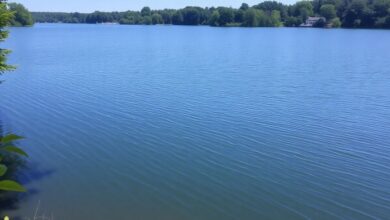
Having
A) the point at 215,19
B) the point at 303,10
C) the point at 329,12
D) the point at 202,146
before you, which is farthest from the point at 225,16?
the point at 202,146

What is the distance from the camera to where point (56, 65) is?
1625 inches

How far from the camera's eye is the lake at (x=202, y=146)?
11938 millimetres

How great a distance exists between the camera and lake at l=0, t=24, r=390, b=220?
1194 centimetres

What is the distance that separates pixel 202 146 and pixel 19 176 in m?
6.99

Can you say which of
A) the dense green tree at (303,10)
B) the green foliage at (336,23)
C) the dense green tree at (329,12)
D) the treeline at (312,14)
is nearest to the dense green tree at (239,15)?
the treeline at (312,14)

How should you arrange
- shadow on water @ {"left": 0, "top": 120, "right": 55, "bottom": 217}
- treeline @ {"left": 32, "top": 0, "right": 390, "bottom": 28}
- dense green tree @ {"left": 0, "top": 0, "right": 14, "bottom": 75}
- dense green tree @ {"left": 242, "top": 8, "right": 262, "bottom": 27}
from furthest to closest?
dense green tree @ {"left": 242, "top": 8, "right": 262, "bottom": 27} → treeline @ {"left": 32, "top": 0, "right": 390, "bottom": 28} → shadow on water @ {"left": 0, "top": 120, "right": 55, "bottom": 217} → dense green tree @ {"left": 0, "top": 0, "right": 14, "bottom": 75}

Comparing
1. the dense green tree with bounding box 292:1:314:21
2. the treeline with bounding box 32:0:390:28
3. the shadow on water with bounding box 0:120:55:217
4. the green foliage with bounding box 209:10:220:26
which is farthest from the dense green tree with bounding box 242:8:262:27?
the shadow on water with bounding box 0:120:55:217

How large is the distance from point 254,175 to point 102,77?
23.1m

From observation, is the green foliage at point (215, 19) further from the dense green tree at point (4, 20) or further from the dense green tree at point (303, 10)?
the dense green tree at point (4, 20)

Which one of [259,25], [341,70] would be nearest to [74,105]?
[341,70]

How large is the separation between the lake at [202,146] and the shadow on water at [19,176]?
0.08m

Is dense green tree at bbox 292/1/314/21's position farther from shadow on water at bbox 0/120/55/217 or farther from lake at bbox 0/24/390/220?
shadow on water at bbox 0/120/55/217

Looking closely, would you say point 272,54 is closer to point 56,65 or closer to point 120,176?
point 56,65

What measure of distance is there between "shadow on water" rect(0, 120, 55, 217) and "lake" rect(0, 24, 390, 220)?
3.0 inches
